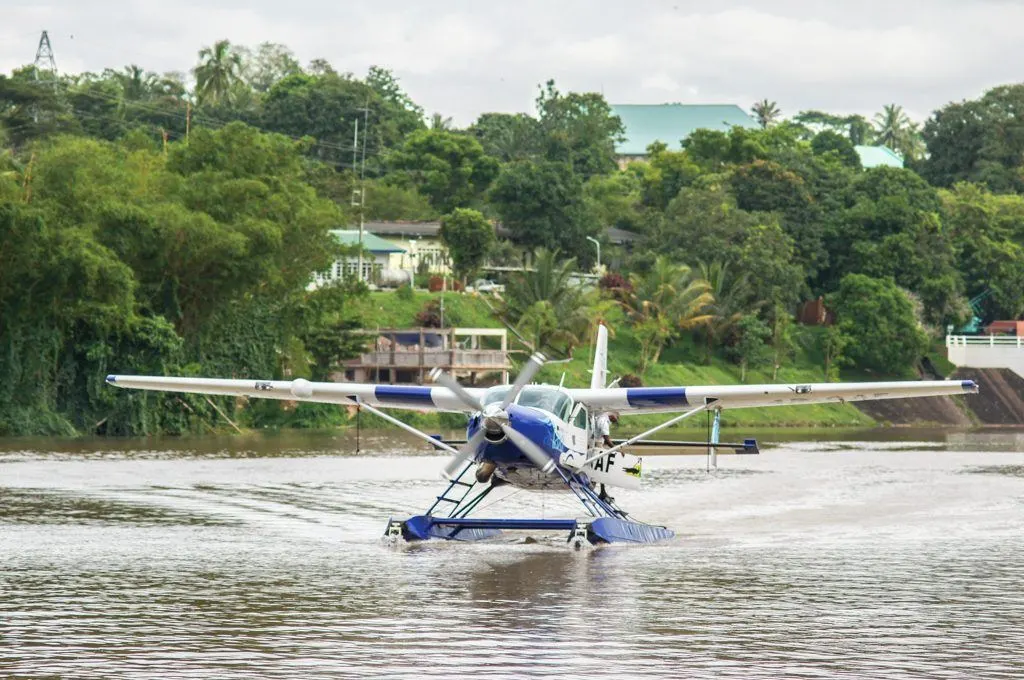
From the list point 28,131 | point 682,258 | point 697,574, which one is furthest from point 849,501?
point 28,131

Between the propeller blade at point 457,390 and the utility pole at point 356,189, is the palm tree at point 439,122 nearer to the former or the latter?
the utility pole at point 356,189

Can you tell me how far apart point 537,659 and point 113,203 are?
3619 centimetres

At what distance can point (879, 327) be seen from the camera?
68.1 m

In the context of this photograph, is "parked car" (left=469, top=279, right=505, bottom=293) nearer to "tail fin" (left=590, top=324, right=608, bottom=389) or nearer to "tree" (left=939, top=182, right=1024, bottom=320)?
"tree" (left=939, top=182, right=1024, bottom=320)

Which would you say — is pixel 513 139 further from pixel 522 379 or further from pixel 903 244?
pixel 522 379

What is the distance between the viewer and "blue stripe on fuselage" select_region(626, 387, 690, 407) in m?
19.3

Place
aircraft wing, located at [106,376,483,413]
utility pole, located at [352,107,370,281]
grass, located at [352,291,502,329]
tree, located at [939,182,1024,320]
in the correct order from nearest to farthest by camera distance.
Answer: aircraft wing, located at [106,376,483,413] → grass, located at [352,291,502,329] → utility pole, located at [352,107,370,281] → tree, located at [939,182,1024,320]

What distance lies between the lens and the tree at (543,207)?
72312 millimetres

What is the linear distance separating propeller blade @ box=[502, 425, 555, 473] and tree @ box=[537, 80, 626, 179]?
232ft

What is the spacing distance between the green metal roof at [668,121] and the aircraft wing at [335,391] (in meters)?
114

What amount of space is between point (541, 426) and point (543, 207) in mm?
55970

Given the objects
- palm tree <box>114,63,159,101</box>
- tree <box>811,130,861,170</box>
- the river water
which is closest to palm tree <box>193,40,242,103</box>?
palm tree <box>114,63,159,101</box>

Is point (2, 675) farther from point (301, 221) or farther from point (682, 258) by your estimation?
point (682, 258)

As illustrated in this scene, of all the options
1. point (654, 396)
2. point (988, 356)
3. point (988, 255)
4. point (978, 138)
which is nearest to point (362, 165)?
point (988, 255)
